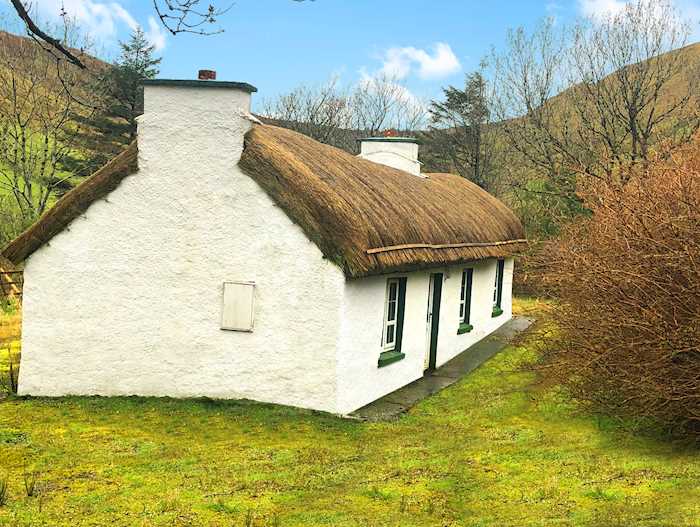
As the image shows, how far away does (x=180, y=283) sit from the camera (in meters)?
12.1

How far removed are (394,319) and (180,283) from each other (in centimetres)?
386

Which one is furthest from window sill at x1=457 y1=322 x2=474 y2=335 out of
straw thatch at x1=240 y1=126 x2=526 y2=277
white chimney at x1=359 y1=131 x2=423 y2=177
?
white chimney at x1=359 y1=131 x2=423 y2=177

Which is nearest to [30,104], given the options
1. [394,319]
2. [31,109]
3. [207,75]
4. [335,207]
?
[31,109]

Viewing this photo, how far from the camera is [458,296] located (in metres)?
17.4

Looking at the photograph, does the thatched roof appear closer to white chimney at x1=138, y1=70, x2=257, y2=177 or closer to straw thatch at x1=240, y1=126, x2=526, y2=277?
straw thatch at x1=240, y1=126, x2=526, y2=277

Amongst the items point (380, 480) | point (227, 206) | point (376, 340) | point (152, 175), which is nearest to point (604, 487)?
point (380, 480)

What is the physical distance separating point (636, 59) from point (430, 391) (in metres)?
20.6

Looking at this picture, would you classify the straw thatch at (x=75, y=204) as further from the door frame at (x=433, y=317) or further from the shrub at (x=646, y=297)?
the shrub at (x=646, y=297)

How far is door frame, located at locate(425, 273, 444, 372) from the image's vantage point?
1586 cm

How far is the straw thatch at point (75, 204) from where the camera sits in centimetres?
1224

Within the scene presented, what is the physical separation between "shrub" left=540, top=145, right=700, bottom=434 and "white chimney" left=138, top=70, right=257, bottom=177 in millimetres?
5432

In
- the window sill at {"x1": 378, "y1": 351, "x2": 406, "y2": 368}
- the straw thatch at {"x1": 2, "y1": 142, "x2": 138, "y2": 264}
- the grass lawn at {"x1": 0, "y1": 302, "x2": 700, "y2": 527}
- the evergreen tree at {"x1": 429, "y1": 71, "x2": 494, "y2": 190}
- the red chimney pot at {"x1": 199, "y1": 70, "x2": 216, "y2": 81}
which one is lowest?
the grass lawn at {"x1": 0, "y1": 302, "x2": 700, "y2": 527}

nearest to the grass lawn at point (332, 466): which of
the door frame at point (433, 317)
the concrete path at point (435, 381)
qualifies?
the concrete path at point (435, 381)

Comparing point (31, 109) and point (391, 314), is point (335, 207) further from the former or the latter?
point (31, 109)
